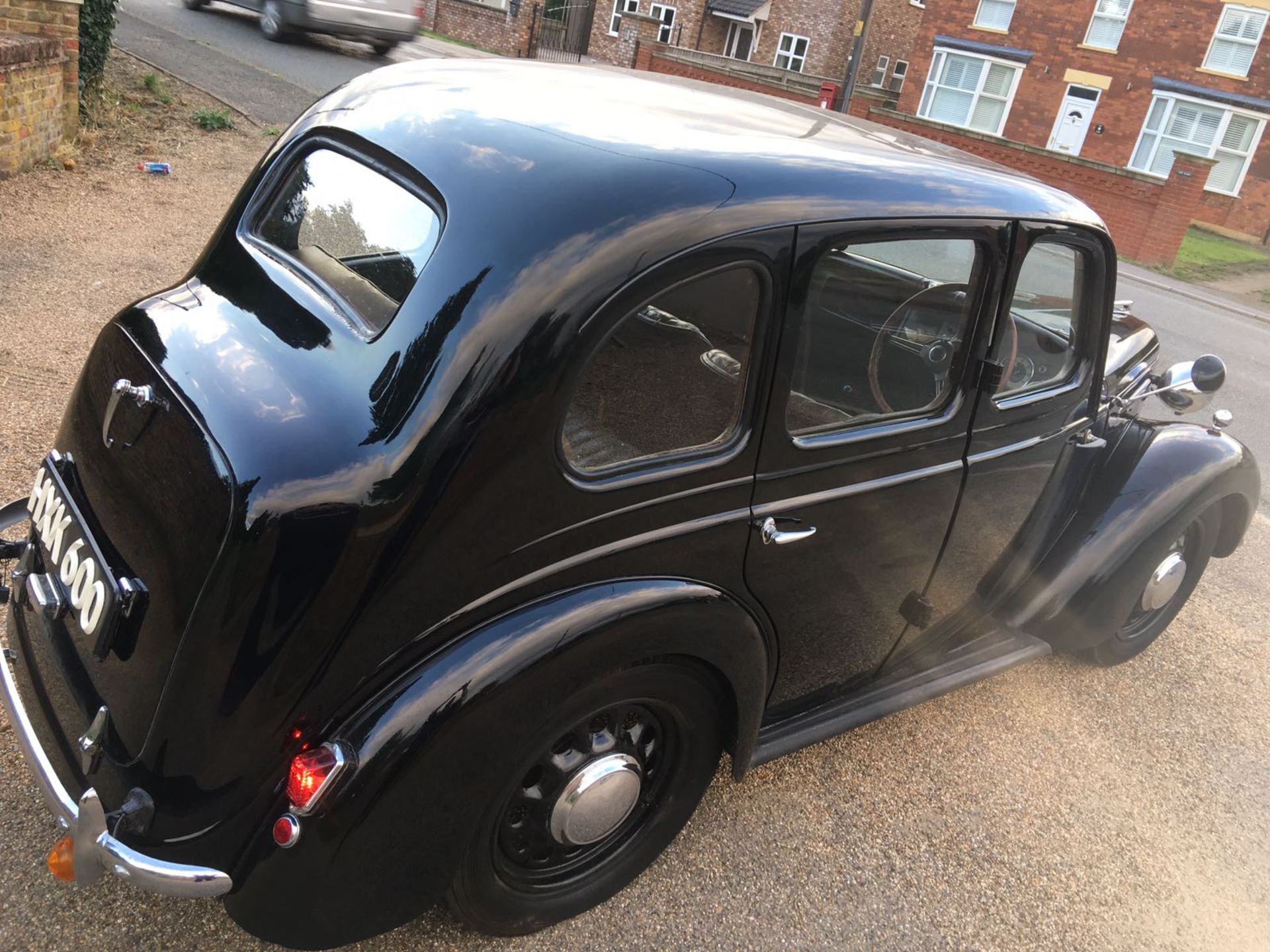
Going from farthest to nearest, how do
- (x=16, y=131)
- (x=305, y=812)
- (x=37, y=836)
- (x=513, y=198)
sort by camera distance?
(x=16, y=131) < (x=37, y=836) < (x=513, y=198) < (x=305, y=812)

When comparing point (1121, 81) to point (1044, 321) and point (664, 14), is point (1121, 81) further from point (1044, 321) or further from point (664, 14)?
point (1044, 321)

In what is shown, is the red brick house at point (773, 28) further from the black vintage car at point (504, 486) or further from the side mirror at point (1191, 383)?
the black vintage car at point (504, 486)

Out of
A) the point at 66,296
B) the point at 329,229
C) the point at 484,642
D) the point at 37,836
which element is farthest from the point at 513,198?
the point at 66,296

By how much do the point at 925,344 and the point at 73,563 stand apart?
2124 millimetres

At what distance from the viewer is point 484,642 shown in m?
1.82

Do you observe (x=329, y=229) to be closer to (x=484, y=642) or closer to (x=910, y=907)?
(x=484, y=642)

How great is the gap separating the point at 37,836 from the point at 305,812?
1020mm

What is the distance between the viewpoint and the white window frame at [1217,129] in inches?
955

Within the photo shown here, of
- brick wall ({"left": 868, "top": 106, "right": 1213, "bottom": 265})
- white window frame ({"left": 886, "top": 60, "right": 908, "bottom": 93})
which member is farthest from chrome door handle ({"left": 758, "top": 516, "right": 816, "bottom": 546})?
white window frame ({"left": 886, "top": 60, "right": 908, "bottom": 93})

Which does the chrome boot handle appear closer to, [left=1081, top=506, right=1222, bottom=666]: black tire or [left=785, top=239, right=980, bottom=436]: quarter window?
[left=785, top=239, right=980, bottom=436]: quarter window

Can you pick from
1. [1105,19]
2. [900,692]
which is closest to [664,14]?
[1105,19]

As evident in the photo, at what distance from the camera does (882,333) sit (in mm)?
2455

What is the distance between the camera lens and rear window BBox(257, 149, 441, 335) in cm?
A: 201

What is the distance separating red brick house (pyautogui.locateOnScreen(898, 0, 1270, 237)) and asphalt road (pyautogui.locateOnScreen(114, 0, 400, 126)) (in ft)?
53.9
